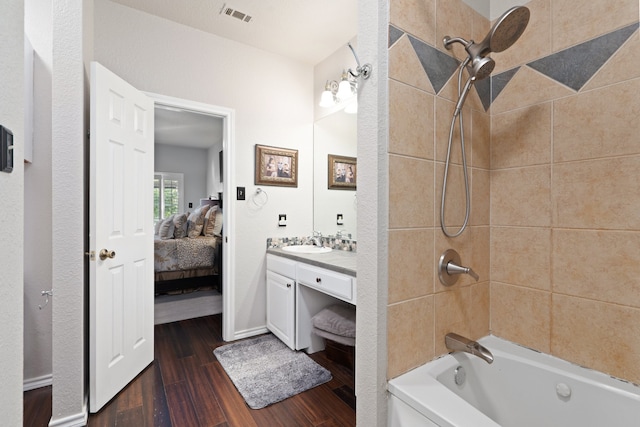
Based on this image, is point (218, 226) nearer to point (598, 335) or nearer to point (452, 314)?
point (452, 314)

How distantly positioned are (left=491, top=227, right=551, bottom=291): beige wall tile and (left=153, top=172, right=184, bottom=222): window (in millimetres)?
6564

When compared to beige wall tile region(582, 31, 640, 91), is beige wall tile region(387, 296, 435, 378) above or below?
below

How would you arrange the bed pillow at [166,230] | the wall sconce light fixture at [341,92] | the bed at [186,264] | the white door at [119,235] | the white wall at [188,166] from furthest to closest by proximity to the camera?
the white wall at [188,166] → the bed pillow at [166,230] → the bed at [186,264] → the wall sconce light fixture at [341,92] → the white door at [119,235]

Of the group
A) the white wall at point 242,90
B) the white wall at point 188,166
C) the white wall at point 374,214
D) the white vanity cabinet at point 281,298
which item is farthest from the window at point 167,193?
the white wall at point 374,214

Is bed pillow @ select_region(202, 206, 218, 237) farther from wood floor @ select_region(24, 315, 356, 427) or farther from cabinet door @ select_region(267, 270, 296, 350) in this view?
wood floor @ select_region(24, 315, 356, 427)

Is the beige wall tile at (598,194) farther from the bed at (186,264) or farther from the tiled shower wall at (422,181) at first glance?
the bed at (186,264)

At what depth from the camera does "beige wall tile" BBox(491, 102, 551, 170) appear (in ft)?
4.09

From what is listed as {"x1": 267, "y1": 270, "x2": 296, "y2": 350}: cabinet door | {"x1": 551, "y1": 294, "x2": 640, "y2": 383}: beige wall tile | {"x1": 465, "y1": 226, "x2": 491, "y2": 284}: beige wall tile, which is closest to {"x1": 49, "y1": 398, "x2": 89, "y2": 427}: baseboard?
{"x1": 267, "y1": 270, "x2": 296, "y2": 350}: cabinet door

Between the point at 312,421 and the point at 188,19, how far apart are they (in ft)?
9.68

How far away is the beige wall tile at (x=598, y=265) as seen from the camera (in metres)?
1.04

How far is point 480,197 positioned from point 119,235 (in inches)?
83.8

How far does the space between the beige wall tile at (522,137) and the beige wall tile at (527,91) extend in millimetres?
29

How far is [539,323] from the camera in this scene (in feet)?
4.17

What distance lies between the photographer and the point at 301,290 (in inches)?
91.2
